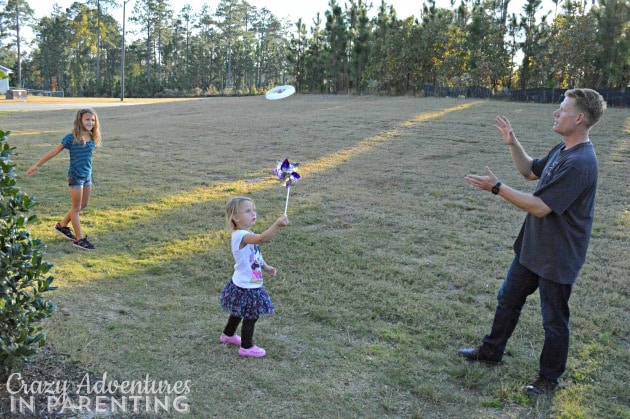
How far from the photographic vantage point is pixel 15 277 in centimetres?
285

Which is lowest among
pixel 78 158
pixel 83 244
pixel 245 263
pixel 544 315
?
pixel 83 244

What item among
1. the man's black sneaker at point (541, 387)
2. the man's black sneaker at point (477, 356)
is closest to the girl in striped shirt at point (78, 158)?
the man's black sneaker at point (477, 356)

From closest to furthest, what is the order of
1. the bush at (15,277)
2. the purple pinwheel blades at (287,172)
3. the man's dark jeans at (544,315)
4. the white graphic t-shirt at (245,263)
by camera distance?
the bush at (15,277) → the man's dark jeans at (544,315) → the white graphic t-shirt at (245,263) → the purple pinwheel blades at (287,172)

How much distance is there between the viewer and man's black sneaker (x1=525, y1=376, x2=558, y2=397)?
3303 millimetres

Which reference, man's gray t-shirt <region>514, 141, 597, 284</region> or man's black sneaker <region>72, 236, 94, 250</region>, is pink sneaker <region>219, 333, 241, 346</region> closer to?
man's gray t-shirt <region>514, 141, 597, 284</region>

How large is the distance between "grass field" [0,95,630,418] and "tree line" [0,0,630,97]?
2.38 m

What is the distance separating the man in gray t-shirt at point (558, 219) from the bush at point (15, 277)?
2.59 metres

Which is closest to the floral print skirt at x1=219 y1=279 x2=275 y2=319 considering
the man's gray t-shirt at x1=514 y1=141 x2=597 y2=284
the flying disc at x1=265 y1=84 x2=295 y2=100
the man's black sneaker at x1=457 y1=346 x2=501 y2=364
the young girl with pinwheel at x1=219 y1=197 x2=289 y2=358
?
the young girl with pinwheel at x1=219 y1=197 x2=289 y2=358

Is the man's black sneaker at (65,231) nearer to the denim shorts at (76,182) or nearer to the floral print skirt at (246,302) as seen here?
the denim shorts at (76,182)

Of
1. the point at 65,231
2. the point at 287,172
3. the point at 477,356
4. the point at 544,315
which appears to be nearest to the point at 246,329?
the point at 287,172

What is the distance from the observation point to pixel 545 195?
305 cm

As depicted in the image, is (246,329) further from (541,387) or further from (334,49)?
(334,49)

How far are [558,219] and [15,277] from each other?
125 inches

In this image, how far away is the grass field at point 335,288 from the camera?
10.8 feet
